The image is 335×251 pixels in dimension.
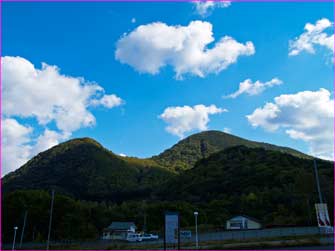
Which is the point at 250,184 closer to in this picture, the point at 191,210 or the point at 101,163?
the point at 191,210

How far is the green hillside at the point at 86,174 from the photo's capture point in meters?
90.1

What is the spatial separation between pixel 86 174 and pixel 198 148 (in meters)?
70.7

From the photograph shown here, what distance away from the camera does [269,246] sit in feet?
65.7

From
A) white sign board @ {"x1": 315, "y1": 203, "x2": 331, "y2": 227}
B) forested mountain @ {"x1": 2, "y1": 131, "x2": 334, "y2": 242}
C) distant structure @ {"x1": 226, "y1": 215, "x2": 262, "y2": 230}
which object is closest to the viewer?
white sign board @ {"x1": 315, "y1": 203, "x2": 331, "y2": 227}

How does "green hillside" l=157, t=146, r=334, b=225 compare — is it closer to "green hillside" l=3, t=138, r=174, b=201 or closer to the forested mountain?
the forested mountain

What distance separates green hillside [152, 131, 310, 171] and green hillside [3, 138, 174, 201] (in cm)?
2474

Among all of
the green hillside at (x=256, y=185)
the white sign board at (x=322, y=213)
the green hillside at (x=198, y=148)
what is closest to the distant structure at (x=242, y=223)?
the green hillside at (x=256, y=185)

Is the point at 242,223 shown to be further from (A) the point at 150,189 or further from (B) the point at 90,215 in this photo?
(A) the point at 150,189

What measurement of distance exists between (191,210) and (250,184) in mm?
21660

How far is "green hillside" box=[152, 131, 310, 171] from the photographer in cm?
14412

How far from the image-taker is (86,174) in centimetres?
9675

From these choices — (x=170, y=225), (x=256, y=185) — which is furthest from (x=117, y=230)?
(x=170, y=225)

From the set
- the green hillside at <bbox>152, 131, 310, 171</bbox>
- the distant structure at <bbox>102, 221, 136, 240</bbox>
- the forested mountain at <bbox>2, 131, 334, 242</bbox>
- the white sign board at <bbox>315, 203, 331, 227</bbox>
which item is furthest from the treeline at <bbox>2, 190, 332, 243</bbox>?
the green hillside at <bbox>152, 131, 310, 171</bbox>

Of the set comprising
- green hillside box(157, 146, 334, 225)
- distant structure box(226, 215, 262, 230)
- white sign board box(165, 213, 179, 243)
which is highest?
green hillside box(157, 146, 334, 225)
